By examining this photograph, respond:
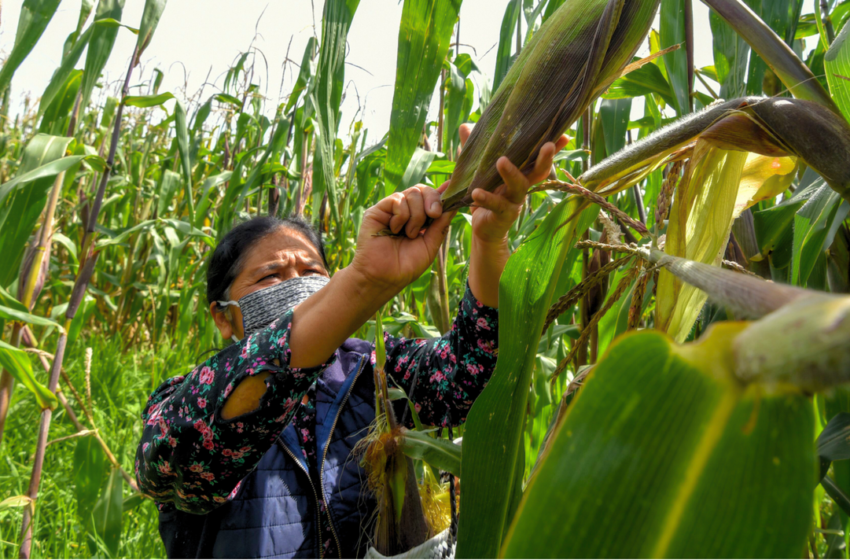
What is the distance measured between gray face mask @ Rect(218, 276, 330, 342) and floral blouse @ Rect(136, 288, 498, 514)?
190 mm

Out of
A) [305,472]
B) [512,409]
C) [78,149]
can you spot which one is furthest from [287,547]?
[78,149]

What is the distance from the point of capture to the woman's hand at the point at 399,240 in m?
0.69

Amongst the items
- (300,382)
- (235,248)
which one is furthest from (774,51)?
(235,248)

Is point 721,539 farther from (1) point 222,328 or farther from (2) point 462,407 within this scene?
(1) point 222,328

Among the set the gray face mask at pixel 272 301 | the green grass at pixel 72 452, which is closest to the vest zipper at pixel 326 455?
the gray face mask at pixel 272 301

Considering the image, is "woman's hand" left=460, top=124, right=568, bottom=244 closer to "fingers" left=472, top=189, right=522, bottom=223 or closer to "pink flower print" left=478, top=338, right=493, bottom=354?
"fingers" left=472, top=189, right=522, bottom=223

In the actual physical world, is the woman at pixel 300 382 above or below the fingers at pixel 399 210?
below

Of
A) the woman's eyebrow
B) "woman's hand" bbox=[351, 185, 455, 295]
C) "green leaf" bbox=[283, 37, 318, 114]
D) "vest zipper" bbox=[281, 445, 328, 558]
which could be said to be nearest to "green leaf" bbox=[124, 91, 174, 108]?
"green leaf" bbox=[283, 37, 318, 114]

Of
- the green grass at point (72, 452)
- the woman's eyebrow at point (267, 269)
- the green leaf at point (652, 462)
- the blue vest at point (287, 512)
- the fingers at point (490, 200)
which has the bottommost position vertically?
the green grass at point (72, 452)

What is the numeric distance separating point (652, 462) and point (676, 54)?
2.07ft

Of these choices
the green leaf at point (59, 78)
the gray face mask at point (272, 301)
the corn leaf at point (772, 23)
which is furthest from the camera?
the gray face mask at point (272, 301)

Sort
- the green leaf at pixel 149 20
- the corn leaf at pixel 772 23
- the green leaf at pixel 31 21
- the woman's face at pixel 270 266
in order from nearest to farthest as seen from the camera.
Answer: the corn leaf at pixel 772 23 < the green leaf at pixel 31 21 < the green leaf at pixel 149 20 < the woman's face at pixel 270 266

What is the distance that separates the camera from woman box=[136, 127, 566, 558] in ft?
2.41

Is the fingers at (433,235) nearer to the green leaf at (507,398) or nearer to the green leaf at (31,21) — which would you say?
the green leaf at (507,398)
